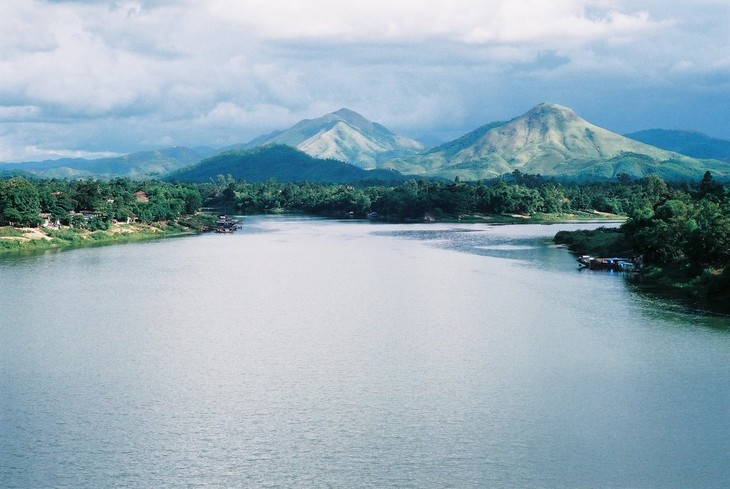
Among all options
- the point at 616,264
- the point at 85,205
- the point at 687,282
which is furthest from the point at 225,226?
the point at 687,282

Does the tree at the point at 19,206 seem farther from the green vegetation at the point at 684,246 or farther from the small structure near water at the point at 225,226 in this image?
the green vegetation at the point at 684,246

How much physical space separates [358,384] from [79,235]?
229ft

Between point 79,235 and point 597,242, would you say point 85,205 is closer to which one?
point 79,235

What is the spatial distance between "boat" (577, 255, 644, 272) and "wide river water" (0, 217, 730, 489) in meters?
4.96

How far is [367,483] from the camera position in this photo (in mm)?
22562

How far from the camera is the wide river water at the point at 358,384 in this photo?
2372cm

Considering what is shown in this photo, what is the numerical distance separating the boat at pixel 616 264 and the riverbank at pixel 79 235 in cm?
5528

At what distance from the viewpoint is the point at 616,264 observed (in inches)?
2662

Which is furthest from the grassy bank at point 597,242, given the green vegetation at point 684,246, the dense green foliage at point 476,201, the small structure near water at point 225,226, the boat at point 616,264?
the small structure near water at point 225,226

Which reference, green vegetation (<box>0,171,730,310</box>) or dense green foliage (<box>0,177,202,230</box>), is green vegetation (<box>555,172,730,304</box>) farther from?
dense green foliage (<box>0,177,202,230</box>)

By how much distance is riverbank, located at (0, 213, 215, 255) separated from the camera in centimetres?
8369

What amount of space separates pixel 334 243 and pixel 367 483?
71.6 metres

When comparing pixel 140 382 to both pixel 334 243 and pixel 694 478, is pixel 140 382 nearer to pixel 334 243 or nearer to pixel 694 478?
pixel 694 478

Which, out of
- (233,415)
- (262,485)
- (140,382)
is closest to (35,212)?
(140,382)
